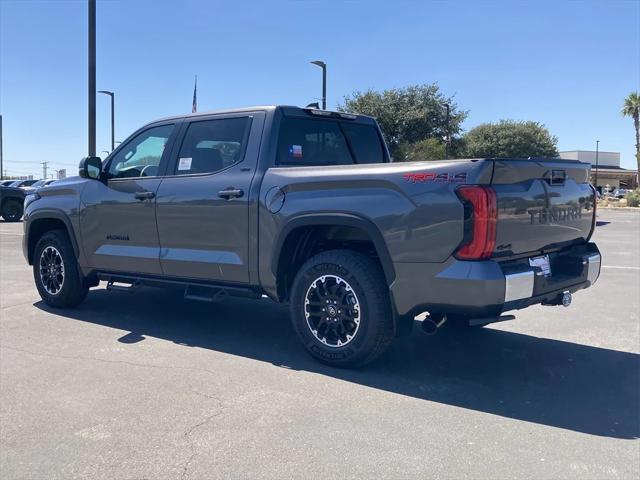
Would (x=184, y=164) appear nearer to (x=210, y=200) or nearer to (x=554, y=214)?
(x=210, y=200)

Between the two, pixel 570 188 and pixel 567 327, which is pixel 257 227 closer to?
pixel 570 188

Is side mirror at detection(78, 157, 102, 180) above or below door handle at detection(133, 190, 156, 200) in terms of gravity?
above

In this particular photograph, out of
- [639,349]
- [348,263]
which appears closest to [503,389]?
[348,263]

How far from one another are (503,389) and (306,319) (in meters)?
1.53

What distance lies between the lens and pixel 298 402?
4090mm

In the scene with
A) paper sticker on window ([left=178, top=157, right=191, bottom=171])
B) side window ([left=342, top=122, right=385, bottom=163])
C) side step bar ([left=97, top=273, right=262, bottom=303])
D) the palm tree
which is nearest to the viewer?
side step bar ([left=97, top=273, right=262, bottom=303])

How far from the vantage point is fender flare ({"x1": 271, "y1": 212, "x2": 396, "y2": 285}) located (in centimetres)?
438

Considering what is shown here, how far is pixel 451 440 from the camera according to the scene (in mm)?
3527

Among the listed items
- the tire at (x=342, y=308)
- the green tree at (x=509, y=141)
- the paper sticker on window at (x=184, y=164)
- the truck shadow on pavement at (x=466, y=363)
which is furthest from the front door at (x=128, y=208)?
the green tree at (x=509, y=141)

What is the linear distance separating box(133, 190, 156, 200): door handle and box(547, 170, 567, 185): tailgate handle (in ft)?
11.3

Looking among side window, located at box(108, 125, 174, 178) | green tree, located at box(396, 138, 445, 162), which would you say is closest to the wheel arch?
side window, located at box(108, 125, 174, 178)

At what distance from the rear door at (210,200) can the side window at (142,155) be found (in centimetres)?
27

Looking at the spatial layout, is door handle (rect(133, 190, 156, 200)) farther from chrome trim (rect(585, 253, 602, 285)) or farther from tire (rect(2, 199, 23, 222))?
tire (rect(2, 199, 23, 222))

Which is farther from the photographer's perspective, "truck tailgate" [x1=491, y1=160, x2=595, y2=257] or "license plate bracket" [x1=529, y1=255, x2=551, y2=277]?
"license plate bracket" [x1=529, y1=255, x2=551, y2=277]
